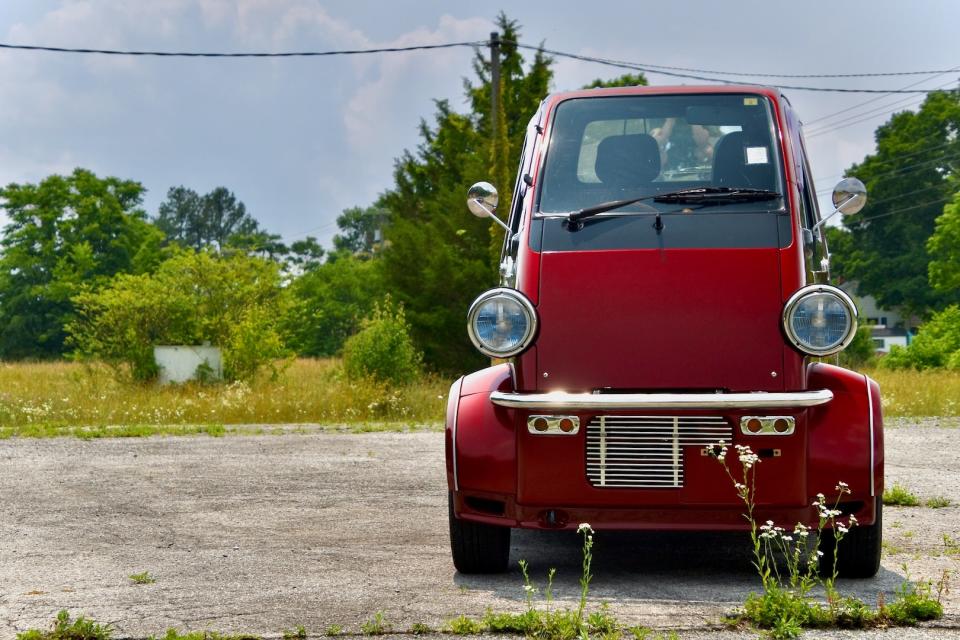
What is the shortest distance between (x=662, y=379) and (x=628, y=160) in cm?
139

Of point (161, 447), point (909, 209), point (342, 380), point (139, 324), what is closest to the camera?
point (161, 447)

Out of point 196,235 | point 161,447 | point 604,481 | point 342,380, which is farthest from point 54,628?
point 196,235

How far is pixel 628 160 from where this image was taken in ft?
21.2

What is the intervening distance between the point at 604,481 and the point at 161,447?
921 centimetres

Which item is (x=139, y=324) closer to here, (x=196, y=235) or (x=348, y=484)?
(x=348, y=484)

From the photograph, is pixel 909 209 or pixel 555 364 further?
pixel 909 209

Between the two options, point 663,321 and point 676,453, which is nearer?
point 676,453

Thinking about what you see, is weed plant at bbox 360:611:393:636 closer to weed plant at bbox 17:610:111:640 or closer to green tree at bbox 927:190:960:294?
weed plant at bbox 17:610:111:640

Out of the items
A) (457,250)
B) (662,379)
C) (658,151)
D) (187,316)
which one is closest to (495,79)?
(457,250)

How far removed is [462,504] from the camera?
5.80 meters

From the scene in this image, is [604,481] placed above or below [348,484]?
above

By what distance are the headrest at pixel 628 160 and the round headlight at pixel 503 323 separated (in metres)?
1.08

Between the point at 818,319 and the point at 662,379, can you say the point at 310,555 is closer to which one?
the point at 662,379

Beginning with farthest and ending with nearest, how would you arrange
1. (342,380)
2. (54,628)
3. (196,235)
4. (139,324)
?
1. (196,235)
2. (139,324)
3. (342,380)
4. (54,628)
